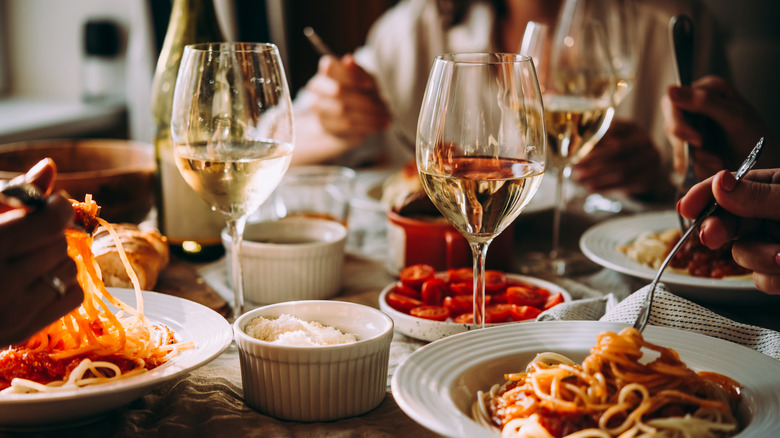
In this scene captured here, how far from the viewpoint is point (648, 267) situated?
4.04 feet

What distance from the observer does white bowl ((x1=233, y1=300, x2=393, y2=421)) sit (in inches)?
31.0

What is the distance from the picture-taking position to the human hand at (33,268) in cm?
64

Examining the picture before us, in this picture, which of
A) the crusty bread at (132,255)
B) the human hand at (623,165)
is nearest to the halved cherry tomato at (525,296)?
the crusty bread at (132,255)

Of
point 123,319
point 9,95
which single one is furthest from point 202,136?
point 9,95

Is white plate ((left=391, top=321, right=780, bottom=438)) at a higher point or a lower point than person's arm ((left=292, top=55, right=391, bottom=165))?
lower

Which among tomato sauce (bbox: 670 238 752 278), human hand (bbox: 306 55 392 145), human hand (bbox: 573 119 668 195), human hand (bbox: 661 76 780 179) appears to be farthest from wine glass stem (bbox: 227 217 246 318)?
human hand (bbox: 573 119 668 195)

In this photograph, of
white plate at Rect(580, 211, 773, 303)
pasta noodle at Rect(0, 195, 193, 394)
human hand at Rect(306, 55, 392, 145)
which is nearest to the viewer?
pasta noodle at Rect(0, 195, 193, 394)

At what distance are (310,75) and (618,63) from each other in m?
3.23

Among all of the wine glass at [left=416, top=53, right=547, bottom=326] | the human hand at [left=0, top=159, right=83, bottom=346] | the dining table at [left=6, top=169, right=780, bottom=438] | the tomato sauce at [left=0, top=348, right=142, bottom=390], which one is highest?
the wine glass at [left=416, top=53, right=547, bottom=326]

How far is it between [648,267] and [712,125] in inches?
17.8

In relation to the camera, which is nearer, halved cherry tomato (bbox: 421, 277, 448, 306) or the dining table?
the dining table

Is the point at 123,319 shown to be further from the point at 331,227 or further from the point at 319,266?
the point at 331,227

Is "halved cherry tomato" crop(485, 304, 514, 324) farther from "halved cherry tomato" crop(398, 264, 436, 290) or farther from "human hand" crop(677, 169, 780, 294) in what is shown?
"human hand" crop(677, 169, 780, 294)

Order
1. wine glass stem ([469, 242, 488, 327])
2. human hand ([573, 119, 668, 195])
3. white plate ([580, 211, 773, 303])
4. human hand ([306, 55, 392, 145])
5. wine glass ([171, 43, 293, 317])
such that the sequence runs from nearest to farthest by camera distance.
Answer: wine glass stem ([469, 242, 488, 327])
wine glass ([171, 43, 293, 317])
white plate ([580, 211, 773, 303])
human hand ([573, 119, 668, 195])
human hand ([306, 55, 392, 145])
